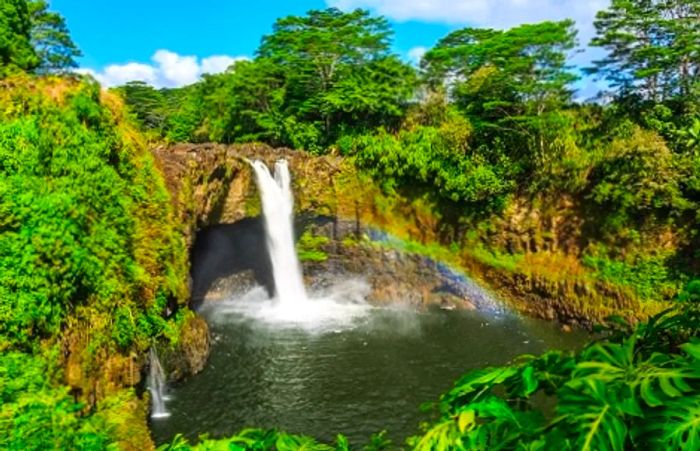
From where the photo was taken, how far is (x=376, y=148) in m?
25.7

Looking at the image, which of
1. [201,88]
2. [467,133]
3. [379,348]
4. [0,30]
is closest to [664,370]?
[379,348]

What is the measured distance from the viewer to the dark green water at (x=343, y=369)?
1330 centimetres

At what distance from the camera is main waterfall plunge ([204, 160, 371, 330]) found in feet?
77.7

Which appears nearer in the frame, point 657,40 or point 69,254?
point 69,254

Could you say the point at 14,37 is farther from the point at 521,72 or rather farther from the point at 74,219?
the point at 521,72

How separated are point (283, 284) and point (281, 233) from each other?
7.86ft

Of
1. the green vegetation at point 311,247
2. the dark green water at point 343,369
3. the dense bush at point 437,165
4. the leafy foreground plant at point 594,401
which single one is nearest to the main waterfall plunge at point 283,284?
the green vegetation at point 311,247

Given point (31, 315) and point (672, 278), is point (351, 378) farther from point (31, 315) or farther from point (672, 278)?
point (672, 278)

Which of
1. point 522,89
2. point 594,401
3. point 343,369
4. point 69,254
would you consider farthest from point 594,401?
point 522,89

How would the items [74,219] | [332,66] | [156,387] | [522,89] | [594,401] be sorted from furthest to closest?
1. [332,66]
2. [522,89]
3. [156,387]
4. [74,219]
5. [594,401]

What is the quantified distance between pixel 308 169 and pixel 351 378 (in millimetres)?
12536

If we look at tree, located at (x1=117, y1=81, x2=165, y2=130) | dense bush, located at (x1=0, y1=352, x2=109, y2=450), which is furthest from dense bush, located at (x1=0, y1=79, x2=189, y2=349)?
tree, located at (x1=117, y1=81, x2=165, y2=130)

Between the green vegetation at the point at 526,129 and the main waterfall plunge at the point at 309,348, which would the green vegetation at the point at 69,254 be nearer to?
the main waterfall plunge at the point at 309,348

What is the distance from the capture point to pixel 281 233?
25531 millimetres
